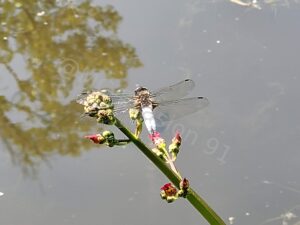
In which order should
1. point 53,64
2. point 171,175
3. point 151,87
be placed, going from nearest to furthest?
point 171,175
point 151,87
point 53,64

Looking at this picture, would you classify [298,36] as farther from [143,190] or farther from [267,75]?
[143,190]

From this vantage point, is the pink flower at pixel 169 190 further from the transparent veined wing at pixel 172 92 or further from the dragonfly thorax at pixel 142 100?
the transparent veined wing at pixel 172 92

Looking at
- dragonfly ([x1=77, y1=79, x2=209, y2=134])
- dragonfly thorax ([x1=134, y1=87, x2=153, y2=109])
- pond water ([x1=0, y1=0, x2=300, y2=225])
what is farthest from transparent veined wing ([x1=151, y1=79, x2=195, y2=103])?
pond water ([x1=0, y1=0, x2=300, y2=225])

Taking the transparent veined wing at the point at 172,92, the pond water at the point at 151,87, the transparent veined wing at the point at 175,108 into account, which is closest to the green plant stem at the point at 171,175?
the transparent veined wing at the point at 175,108

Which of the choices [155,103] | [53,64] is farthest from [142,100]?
[53,64]

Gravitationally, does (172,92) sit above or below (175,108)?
above

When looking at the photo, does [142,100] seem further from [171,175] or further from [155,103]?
[171,175]
